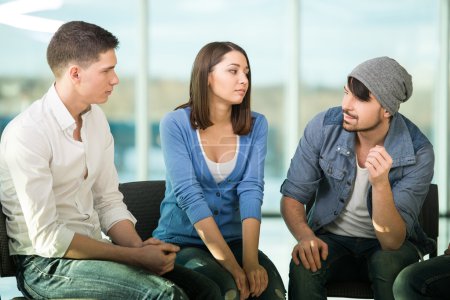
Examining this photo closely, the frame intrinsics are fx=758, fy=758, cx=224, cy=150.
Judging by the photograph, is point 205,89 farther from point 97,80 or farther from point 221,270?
point 221,270

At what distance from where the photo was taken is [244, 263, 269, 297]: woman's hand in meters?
2.59

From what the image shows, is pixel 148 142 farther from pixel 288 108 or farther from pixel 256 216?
pixel 256 216

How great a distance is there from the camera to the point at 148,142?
→ 713cm

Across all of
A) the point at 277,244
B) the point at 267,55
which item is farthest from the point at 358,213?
the point at 267,55

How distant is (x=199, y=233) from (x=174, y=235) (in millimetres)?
135

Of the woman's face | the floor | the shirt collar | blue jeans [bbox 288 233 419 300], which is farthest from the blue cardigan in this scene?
the floor

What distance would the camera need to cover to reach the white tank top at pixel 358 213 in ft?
9.35

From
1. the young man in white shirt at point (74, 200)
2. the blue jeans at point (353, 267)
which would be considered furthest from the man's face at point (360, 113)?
the young man in white shirt at point (74, 200)

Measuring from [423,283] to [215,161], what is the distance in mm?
858

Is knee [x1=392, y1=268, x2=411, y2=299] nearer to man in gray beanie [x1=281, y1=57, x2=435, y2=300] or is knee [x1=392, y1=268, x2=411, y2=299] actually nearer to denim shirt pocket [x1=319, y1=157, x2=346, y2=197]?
man in gray beanie [x1=281, y1=57, x2=435, y2=300]

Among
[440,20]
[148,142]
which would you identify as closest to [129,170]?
[148,142]

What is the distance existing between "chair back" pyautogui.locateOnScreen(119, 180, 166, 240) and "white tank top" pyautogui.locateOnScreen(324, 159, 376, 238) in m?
Result: 0.71

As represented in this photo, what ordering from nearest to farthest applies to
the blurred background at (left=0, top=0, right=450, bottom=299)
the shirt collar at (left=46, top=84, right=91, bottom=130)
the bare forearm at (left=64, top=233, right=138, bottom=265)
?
1. the bare forearm at (left=64, top=233, right=138, bottom=265)
2. the shirt collar at (left=46, top=84, right=91, bottom=130)
3. the blurred background at (left=0, top=0, right=450, bottom=299)

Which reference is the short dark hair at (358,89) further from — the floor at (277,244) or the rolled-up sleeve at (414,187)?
the floor at (277,244)
